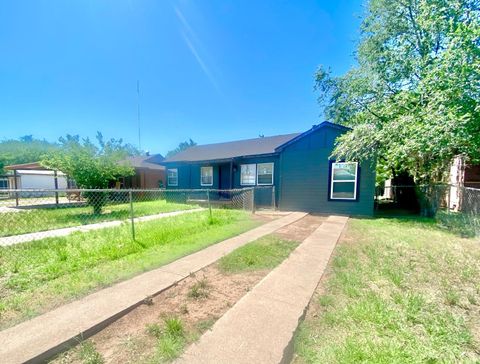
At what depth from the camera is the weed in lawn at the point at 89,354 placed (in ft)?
5.90

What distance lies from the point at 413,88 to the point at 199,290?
11.9 m

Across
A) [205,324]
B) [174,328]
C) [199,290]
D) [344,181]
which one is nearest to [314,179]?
[344,181]

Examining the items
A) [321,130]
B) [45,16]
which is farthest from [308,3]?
[45,16]

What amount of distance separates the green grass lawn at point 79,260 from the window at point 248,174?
6.54 metres

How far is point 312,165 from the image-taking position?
10945 mm

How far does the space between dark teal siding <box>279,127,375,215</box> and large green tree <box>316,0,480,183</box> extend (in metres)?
0.95

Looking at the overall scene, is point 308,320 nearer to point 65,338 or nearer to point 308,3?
point 65,338

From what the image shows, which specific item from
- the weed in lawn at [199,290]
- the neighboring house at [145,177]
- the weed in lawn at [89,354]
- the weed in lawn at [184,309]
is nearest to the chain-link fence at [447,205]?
the weed in lawn at [199,290]

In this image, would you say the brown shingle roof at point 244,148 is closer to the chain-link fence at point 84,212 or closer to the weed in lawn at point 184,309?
the chain-link fence at point 84,212

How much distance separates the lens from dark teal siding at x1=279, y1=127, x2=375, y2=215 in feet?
32.6

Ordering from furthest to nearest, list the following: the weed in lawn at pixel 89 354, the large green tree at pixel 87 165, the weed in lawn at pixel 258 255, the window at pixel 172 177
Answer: the window at pixel 172 177, the large green tree at pixel 87 165, the weed in lawn at pixel 258 255, the weed in lawn at pixel 89 354

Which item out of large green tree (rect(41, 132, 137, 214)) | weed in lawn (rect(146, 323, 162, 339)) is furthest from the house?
weed in lawn (rect(146, 323, 162, 339))

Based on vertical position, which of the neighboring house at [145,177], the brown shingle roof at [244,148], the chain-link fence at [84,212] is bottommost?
the chain-link fence at [84,212]

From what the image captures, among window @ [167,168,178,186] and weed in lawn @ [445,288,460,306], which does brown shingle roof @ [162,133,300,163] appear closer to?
window @ [167,168,178,186]
